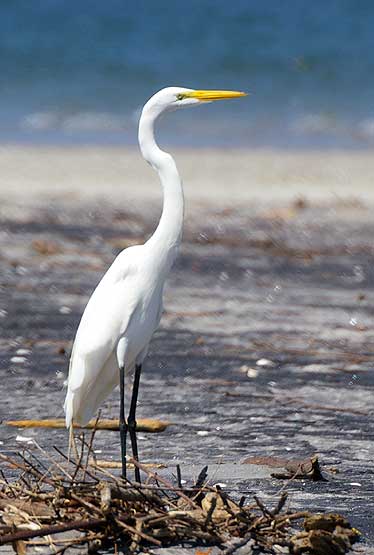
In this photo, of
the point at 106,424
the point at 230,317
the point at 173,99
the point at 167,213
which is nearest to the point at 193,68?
the point at 230,317

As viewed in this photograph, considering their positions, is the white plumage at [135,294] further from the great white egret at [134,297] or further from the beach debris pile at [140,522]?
the beach debris pile at [140,522]

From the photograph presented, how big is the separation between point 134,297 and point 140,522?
1.23 metres

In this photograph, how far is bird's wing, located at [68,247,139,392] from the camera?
4.71 meters

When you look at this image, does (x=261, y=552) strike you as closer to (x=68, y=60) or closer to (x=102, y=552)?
(x=102, y=552)

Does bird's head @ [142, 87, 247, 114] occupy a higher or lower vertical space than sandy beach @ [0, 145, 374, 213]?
higher

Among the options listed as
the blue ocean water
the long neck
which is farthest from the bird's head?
the blue ocean water

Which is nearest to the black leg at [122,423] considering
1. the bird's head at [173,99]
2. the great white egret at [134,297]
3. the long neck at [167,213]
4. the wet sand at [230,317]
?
the great white egret at [134,297]

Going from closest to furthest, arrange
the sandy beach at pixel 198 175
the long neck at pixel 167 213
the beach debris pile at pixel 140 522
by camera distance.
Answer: the beach debris pile at pixel 140 522
the long neck at pixel 167 213
the sandy beach at pixel 198 175

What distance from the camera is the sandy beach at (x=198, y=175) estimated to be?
13105mm

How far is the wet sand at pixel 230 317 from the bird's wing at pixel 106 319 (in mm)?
515

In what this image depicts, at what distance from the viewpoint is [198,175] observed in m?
14.8

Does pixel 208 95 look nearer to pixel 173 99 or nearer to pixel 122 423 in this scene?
pixel 173 99

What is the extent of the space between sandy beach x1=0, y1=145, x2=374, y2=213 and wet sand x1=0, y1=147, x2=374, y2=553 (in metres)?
0.06

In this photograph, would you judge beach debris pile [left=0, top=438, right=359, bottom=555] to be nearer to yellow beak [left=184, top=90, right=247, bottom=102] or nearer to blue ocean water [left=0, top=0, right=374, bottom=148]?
yellow beak [left=184, top=90, right=247, bottom=102]
